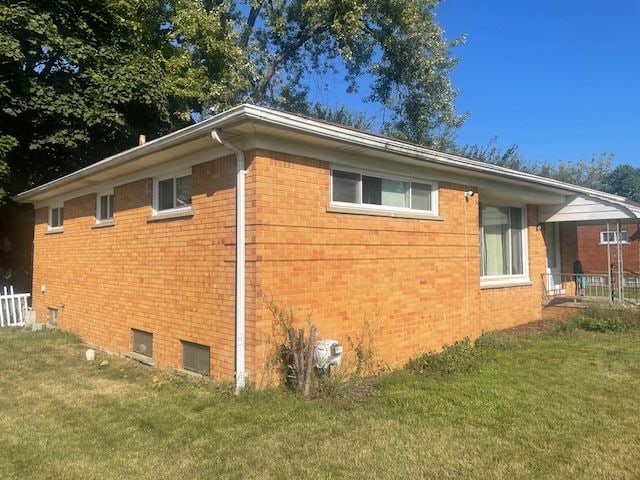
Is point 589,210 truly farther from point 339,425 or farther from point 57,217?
point 57,217

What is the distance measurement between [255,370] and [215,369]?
0.77 m

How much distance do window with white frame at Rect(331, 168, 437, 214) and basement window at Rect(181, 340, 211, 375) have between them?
2723 millimetres

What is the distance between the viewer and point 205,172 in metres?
6.89

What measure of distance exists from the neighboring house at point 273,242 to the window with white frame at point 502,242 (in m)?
0.09

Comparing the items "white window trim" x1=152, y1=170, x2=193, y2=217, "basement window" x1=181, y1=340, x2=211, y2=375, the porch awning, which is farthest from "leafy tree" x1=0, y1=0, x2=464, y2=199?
the porch awning

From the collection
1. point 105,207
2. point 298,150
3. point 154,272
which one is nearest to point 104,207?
point 105,207

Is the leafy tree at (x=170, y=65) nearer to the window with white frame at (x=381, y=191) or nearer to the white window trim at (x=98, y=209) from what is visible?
the white window trim at (x=98, y=209)

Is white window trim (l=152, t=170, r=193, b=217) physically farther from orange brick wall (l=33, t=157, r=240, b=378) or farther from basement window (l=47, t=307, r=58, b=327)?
basement window (l=47, t=307, r=58, b=327)

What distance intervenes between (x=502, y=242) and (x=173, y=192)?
7.54m

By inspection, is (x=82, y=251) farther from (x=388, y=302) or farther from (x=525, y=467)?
(x=525, y=467)

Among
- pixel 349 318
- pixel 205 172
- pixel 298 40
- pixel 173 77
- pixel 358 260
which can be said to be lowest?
pixel 349 318

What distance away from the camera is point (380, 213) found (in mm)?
7566

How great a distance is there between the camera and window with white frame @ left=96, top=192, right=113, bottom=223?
9627mm

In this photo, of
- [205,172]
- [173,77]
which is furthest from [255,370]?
[173,77]
